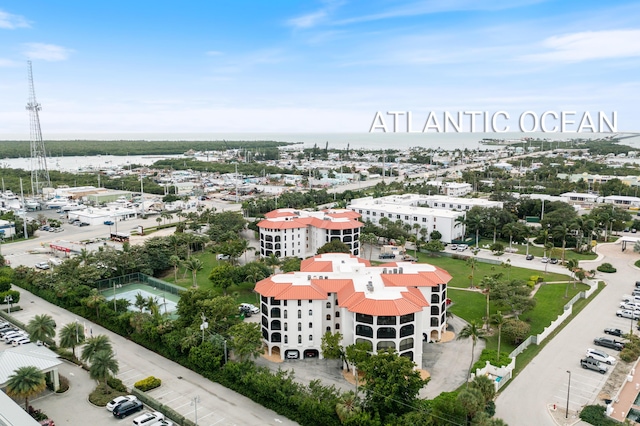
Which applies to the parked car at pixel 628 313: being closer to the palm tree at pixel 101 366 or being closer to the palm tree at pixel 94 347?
the palm tree at pixel 101 366

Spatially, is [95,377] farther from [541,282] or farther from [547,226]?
[547,226]

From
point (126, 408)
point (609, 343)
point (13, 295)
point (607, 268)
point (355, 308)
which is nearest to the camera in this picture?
point (126, 408)

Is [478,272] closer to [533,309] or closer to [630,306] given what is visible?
[533,309]

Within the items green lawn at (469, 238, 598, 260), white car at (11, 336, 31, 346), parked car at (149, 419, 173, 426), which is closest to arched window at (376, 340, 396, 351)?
Result: parked car at (149, 419, 173, 426)

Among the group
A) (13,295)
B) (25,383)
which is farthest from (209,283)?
(25,383)

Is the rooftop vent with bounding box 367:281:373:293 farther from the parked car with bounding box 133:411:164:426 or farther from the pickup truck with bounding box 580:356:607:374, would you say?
the parked car with bounding box 133:411:164:426

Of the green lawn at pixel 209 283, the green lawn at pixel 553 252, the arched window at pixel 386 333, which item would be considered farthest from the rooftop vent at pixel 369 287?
the green lawn at pixel 553 252
